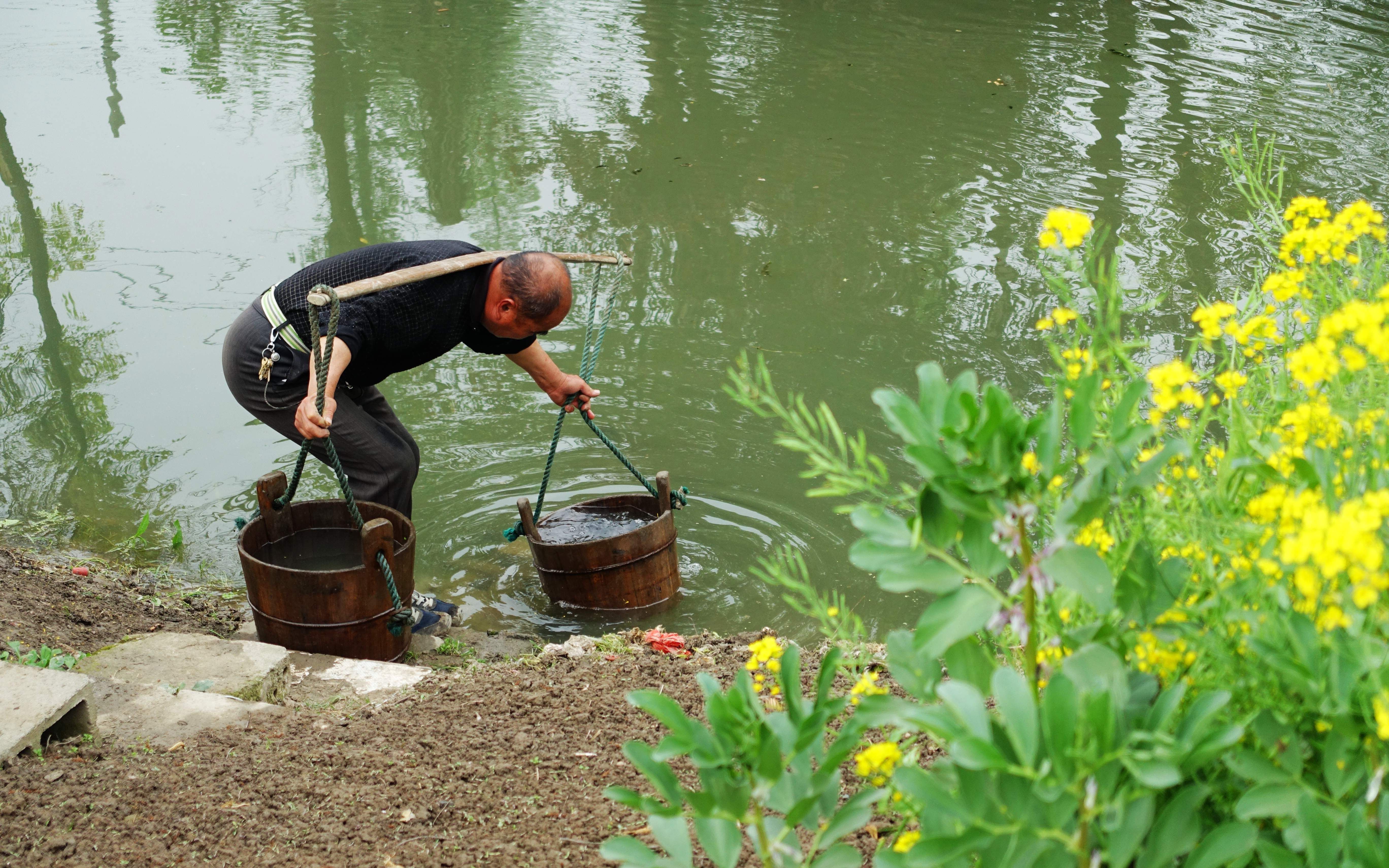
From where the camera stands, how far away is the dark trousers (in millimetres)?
4777

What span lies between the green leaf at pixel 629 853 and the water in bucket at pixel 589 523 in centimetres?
368

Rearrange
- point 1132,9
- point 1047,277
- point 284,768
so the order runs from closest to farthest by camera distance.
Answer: point 1047,277, point 284,768, point 1132,9

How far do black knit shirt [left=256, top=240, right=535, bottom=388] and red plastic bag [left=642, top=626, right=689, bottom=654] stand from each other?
1415mm

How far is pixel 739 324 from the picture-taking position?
7.55 m

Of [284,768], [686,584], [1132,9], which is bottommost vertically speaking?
[686,584]

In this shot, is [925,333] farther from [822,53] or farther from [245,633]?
[822,53]

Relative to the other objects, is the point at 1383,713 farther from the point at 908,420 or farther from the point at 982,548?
the point at 908,420

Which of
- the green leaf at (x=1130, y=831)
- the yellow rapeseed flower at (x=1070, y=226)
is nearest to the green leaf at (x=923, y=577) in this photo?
the green leaf at (x=1130, y=831)

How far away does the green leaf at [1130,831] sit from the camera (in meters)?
1.33

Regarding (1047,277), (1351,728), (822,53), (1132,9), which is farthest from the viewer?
(1132,9)

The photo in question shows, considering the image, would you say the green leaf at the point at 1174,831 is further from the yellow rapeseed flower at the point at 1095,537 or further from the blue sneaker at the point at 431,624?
the blue sneaker at the point at 431,624

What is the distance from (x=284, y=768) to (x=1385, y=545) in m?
2.78

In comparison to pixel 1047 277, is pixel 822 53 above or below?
below

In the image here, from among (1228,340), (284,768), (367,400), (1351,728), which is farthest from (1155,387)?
(1228,340)
